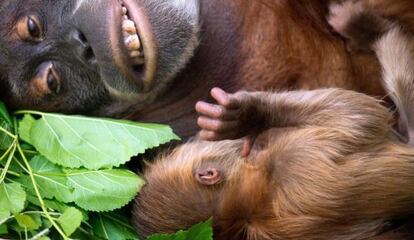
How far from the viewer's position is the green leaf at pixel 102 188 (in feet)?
7.28

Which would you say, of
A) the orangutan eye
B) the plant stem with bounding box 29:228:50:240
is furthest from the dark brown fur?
the plant stem with bounding box 29:228:50:240

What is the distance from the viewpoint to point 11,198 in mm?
2156

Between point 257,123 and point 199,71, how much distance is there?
455 millimetres

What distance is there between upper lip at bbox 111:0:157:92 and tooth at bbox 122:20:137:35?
0.04ft

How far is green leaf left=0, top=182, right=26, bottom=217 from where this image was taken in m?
2.13

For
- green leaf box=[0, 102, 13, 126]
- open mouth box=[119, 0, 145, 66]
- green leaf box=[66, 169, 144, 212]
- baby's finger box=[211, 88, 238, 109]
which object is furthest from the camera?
green leaf box=[0, 102, 13, 126]

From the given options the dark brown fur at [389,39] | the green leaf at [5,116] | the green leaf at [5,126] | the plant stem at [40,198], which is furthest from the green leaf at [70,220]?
the dark brown fur at [389,39]

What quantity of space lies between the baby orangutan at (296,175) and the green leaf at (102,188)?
0.09m

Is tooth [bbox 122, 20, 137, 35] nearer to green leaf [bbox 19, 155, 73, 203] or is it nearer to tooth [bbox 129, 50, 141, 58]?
tooth [bbox 129, 50, 141, 58]

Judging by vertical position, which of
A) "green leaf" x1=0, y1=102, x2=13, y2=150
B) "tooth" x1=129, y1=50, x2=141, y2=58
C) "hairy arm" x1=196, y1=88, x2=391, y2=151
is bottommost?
"green leaf" x1=0, y1=102, x2=13, y2=150

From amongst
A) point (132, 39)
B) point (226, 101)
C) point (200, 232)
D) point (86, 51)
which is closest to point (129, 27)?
point (132, 39)

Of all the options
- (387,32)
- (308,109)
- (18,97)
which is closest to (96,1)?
(18,97)

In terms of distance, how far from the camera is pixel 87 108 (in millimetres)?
2590

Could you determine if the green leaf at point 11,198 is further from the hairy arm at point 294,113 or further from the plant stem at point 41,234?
the hairy arm at point 294,113
